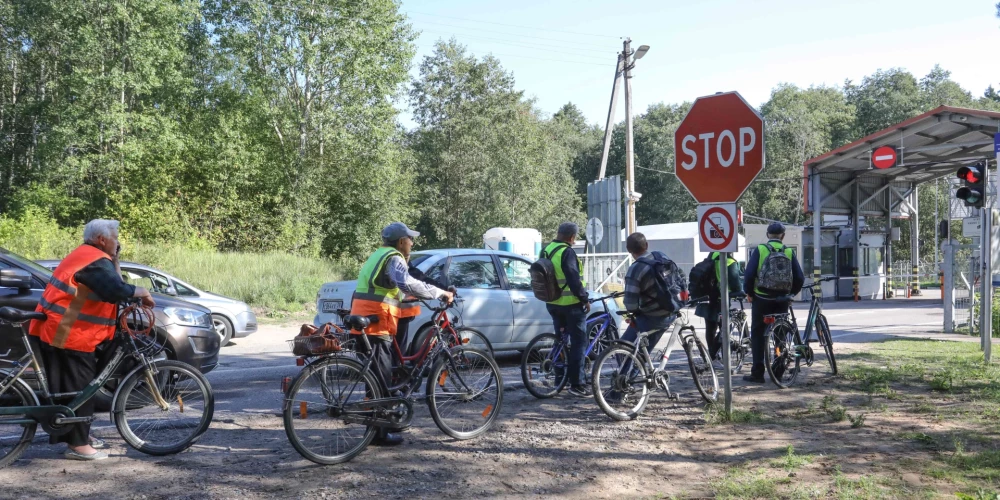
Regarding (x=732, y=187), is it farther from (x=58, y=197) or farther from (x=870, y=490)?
(x=58, y=197)

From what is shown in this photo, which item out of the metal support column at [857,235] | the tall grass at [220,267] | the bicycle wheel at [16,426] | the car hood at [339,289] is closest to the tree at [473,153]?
the metal support column at [857,235]

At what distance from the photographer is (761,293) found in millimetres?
9039

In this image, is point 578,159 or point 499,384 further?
point 578,159

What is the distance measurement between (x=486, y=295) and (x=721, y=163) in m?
4.01

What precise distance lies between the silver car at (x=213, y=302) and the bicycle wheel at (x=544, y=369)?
7106 mm

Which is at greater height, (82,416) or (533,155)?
(533,155)

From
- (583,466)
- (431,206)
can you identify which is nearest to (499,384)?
(583,466)

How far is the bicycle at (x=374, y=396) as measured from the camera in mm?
5398

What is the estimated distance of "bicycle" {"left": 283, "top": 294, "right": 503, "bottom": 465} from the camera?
540 centimetres

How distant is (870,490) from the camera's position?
16.4ft

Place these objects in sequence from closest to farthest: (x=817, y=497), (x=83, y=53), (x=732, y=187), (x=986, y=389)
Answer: (x=817, y=497) → (x=732, y=187) → (x=986, y=389) → (x=83, y=53)

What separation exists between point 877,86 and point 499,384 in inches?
2656

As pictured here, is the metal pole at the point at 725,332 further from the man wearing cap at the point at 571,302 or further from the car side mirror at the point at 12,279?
the car side mirror at the point at 12,279

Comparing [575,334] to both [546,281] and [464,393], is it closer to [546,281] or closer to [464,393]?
[546,281]
